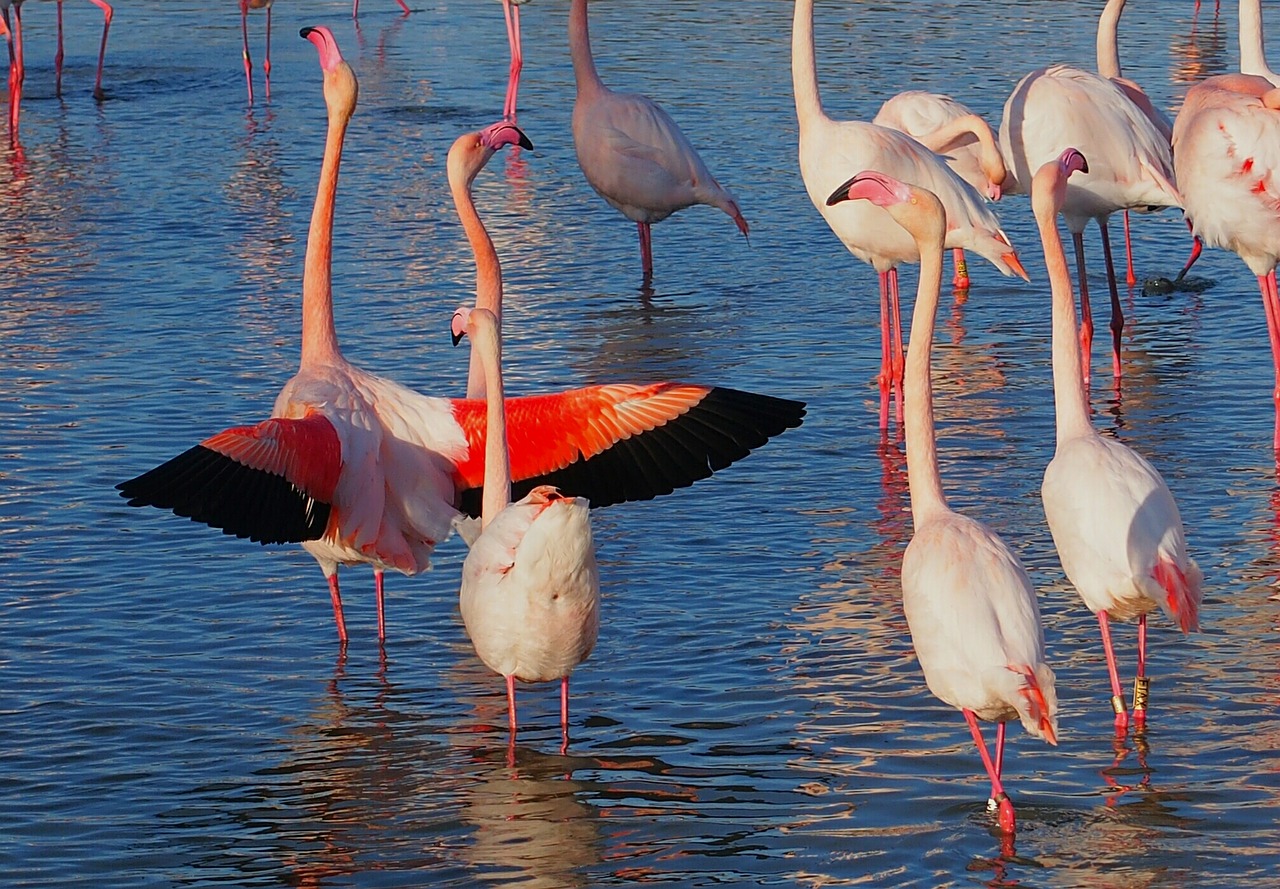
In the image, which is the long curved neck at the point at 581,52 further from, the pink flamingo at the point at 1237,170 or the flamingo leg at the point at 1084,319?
the pink flamingo at the point at 1237,170

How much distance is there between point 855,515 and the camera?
707 centimetres

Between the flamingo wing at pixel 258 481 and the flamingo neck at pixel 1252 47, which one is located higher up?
the flamingo neck at pixel 1252 47

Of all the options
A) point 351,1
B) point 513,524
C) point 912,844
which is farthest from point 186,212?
point 351,1

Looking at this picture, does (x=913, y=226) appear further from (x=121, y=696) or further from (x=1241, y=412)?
(x=1241, y=412)

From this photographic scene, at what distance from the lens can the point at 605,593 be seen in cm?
642

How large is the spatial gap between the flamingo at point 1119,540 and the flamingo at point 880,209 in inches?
108

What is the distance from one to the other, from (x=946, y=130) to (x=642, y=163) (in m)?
1.92

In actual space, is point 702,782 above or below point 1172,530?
below

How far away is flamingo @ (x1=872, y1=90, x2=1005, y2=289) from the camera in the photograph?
954 centimetres

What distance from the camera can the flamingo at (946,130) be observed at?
31.3 feet

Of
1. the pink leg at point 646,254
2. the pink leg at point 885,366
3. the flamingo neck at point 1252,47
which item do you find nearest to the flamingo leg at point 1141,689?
the pink leg at point 885,366

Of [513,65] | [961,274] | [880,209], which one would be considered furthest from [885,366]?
[513,65]

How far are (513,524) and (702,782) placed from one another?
84 cm

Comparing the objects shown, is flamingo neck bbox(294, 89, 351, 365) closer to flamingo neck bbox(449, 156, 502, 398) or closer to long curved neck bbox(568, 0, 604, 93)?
flamingo neck bbox(449, 156, 502, 398)
